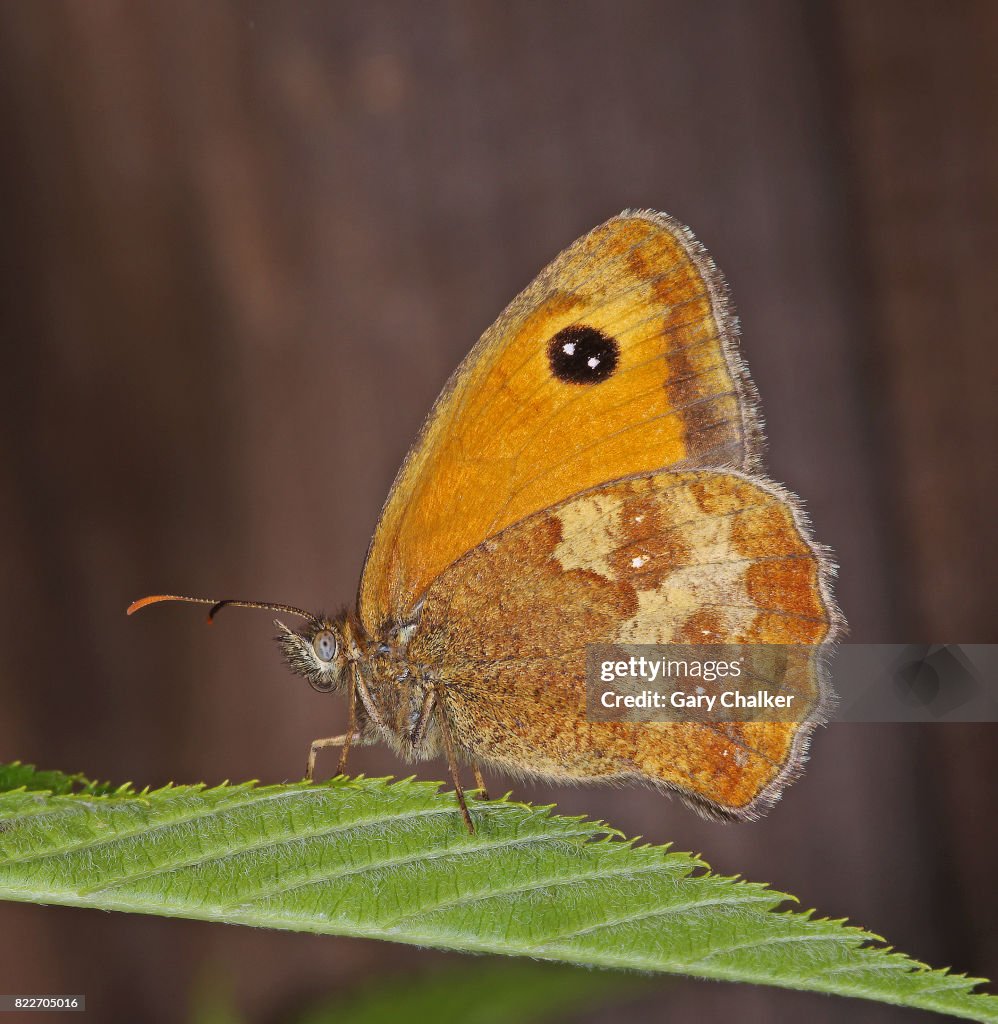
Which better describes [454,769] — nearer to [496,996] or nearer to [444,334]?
[496,996]

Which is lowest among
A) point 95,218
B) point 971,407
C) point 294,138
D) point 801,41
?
point 971,407

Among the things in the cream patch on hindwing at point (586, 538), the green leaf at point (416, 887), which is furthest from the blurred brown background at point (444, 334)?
the green leaf at point (416, 887)

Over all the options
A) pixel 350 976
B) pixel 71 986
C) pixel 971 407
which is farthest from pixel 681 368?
pixel 71 986

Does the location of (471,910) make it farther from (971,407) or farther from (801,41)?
(801,41)

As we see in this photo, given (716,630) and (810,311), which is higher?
(810,311)

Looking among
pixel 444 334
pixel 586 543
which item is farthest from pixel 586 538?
pixel 444 334

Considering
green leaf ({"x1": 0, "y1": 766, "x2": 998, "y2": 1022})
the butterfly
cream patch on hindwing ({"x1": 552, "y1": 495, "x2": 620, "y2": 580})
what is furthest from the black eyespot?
green leaf ({"x1": 0, "y1": 766, "x2": 998, "y2": 1022})
